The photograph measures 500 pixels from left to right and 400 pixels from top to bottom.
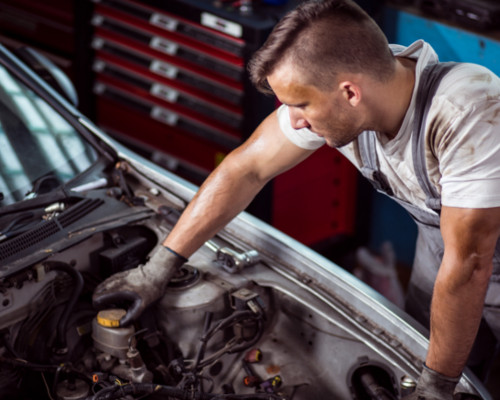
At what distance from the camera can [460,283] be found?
1896 millimetres

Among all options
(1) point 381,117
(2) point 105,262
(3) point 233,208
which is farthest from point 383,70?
(2) point 105,262

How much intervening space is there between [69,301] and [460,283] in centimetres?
105

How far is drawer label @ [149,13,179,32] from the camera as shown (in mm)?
3883

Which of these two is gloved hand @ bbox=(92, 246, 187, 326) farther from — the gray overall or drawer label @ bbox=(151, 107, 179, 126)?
drawer label @ bbox=(151, 107, 179, 126)

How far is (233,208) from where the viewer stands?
240 cm

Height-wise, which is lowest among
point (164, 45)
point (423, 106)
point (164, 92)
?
point (164, 92)

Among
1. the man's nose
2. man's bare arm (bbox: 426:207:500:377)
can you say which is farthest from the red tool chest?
man's bare arm (bbox: 426:207:500:377)

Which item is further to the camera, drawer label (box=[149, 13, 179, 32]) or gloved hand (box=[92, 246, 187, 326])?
drawer label (box=[149, 13, 179, 32])

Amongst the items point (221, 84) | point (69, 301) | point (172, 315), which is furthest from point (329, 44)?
point (221, 84)

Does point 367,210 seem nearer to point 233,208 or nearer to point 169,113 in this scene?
point 169,113

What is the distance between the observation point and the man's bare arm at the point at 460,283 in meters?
1.86

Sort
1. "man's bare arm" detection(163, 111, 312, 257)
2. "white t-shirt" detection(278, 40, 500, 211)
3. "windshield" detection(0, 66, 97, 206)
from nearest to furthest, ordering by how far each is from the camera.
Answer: "white t-shirt" detection(278, 40, 500, 211) < "man's bare arm" detection(163, 111, 312, 257) < "windshield" detection(0, 66, 97, 206)

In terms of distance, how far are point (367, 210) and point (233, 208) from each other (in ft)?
6.23

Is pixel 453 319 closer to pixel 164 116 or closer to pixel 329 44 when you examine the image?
pixel 329 44
